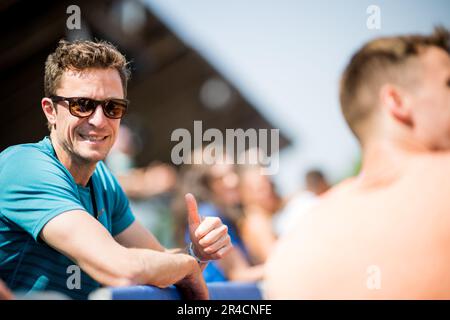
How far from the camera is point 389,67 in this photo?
6.44ft

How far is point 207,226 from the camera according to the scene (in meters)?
2.05

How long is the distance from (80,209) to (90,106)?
1.72ft

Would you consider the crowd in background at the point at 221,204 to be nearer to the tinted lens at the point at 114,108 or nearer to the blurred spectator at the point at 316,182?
the blurred spectator at the point at 316,182

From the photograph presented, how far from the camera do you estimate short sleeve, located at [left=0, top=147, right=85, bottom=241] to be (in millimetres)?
1897

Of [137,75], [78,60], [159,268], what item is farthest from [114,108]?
[137,75]

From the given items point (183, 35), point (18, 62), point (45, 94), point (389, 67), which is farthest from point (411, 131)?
point (183, 35)

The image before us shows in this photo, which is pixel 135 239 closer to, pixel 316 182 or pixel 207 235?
pixel 207 235

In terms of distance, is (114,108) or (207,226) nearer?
(207,226)

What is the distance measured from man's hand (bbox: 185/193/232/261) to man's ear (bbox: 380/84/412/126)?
2.30 ft

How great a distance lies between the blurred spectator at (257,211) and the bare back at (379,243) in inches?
90.2

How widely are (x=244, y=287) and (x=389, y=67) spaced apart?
3.35 feet

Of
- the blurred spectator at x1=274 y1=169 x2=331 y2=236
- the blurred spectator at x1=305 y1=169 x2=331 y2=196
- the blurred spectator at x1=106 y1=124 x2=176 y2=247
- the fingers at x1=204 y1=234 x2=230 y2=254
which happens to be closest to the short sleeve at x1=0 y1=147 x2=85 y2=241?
the fingers at x1=204 y1=234 x2=230 y2=254

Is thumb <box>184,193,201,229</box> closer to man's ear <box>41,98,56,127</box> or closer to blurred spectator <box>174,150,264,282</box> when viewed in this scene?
man's ear <box>41,98,56,127</box>
